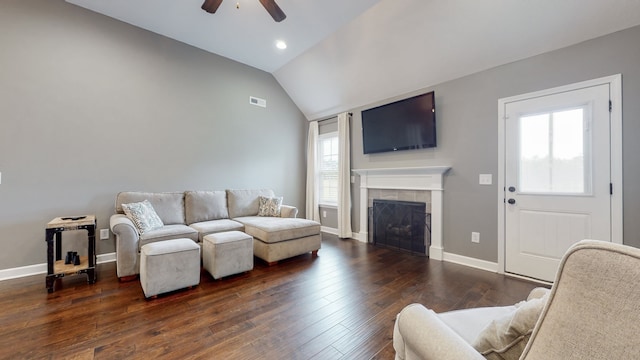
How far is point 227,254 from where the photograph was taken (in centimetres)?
269

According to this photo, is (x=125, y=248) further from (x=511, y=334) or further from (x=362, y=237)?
(x=362, y=237)

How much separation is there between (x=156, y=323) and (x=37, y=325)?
0.85 metres

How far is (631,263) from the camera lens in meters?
0.48

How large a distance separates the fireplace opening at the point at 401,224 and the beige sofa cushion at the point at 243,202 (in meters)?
2.04

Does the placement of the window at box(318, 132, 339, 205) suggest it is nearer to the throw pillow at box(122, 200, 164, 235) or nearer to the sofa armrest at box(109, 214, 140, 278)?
the throw pillow at box(122, 200, 164, 235)

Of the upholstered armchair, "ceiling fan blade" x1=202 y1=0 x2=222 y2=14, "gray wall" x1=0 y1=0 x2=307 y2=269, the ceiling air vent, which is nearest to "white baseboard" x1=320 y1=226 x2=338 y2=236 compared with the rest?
"gray wall" x1=0 y1=0 x2=307 y2=269

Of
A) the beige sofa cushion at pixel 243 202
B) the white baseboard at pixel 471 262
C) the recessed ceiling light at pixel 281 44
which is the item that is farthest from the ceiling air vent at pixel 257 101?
the white baseboard at pixel 471 262

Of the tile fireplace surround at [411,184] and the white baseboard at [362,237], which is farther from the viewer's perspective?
the white baseboard at [362,237]

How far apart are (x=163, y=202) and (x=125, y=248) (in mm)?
915

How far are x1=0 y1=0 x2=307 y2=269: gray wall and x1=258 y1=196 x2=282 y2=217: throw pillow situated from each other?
0.65 metres

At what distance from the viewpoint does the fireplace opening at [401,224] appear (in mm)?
3635

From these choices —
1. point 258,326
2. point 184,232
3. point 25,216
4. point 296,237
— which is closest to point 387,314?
point 258,326

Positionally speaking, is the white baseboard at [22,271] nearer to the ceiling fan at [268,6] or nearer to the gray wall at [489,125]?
the ceiling fan at [268,6]

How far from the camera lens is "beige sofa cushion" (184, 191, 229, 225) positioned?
11.8ft
